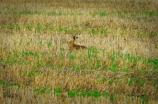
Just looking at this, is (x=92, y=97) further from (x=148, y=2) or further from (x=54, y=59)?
(x=148, y=2)

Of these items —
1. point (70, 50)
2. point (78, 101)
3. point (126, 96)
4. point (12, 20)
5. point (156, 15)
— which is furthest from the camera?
point (156, 15)

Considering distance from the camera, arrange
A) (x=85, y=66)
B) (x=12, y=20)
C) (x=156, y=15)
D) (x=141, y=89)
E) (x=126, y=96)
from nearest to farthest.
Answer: (x=126, y=96)
(x=141, y=89)
(x=85, y=66)
(x=12, y=20)
(x=156, y=15)

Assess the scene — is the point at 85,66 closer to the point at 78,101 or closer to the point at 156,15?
the point at 78,101

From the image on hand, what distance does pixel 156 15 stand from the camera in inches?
569

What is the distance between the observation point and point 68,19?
42.2 ft

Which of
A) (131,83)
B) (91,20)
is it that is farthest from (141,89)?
(91,20)

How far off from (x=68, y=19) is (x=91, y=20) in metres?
1.02

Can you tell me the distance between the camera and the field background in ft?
17.7

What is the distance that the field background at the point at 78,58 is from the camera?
539 centimetres

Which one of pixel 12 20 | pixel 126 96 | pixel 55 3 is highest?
pixel 55 3

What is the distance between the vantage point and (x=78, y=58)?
7648mm

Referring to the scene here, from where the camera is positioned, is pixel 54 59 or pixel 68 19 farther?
pixel 68 19

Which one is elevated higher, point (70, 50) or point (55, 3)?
point (55, 3)

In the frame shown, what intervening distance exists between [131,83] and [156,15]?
9169mm
